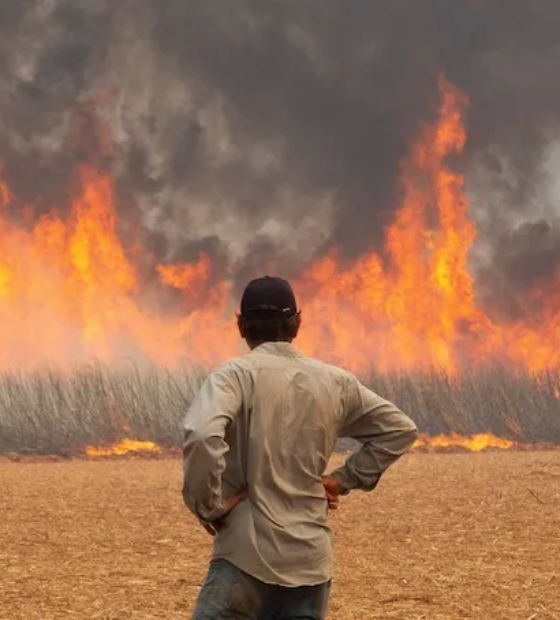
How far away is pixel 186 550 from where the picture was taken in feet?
31.0

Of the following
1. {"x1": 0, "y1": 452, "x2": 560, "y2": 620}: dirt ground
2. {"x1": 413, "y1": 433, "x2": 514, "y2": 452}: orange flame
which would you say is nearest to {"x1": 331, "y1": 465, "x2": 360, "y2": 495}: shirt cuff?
{"x1": 0, "y1": 452, "x2": 560, "y2": 620}: dirt ground

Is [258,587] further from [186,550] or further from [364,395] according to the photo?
[186,550]

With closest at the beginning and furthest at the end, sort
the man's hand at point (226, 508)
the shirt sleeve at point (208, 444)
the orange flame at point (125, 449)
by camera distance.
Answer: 1. the shirt sleeve at point (208, 444)
2. the man's hand at point (226, 508)
3. the orange flame at point (125, 449)

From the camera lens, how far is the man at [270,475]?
3.06 m

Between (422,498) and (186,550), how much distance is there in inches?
175

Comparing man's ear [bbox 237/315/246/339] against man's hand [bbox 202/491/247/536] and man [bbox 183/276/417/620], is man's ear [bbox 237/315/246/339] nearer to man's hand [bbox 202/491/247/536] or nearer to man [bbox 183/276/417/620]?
man [bbox 183/276/417/620]

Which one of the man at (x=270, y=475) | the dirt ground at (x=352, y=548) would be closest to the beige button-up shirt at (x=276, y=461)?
the man at (x=270, y=475)

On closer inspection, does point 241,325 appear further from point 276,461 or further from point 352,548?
point 352,548

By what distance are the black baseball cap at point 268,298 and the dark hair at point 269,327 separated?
0.06 ft

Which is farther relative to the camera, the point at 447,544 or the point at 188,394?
the point at 188,394

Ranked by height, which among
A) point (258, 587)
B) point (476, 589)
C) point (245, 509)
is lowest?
point (476, 589)

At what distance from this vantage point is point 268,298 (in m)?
3.19

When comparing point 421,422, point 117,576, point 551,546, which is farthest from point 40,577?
point 421,422

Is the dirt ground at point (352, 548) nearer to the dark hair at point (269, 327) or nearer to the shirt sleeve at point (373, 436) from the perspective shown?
the shirt sleeve at point (373, 436)
